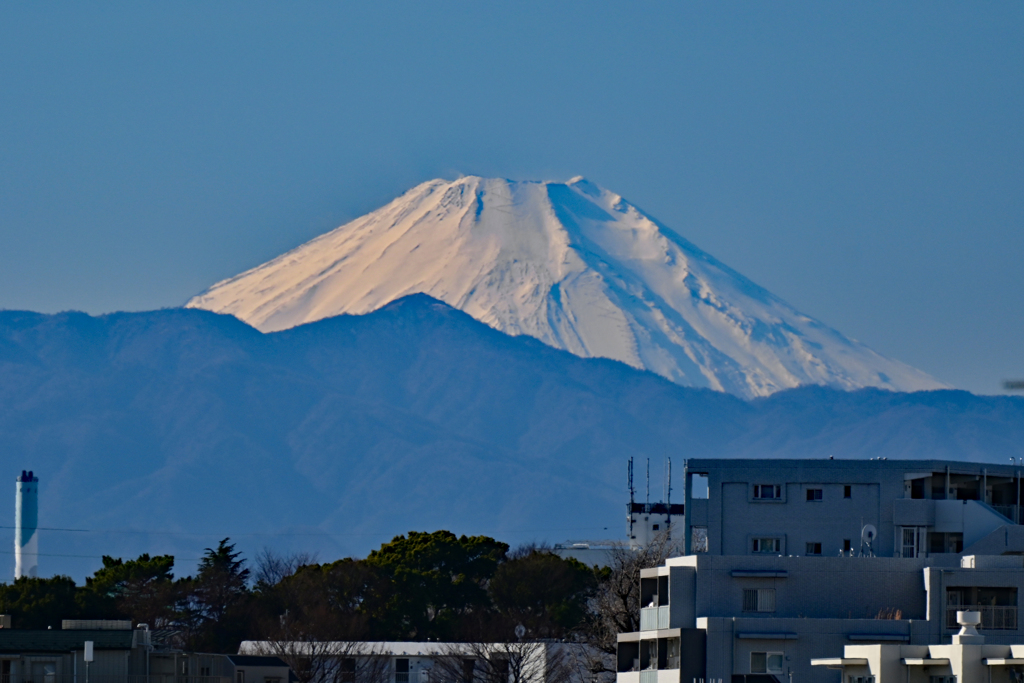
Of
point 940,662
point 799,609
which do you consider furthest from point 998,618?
point 940,662

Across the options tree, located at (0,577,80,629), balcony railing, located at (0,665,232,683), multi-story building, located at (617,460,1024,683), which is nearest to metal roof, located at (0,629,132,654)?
balcony railing, located at (0,665,232,683)

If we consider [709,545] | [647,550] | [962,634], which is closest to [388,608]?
→ [647,550]

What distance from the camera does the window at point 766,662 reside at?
61719 mm

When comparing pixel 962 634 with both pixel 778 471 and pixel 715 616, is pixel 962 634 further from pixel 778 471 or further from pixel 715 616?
pixel 778 471

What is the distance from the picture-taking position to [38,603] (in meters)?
119

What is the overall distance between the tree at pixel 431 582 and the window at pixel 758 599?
55504 mm

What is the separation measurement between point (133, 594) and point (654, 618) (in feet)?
212

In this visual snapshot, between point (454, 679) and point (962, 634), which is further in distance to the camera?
point (454, 679)

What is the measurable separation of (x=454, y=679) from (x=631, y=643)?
101 feet

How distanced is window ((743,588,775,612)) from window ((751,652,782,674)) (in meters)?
3.02

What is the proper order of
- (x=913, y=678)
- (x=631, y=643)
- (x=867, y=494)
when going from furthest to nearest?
(x=867, y=494)
(x=631, y=643)
(x=913, y=678)

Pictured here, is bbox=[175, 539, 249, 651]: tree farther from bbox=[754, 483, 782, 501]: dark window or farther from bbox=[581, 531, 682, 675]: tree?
bbox=[754, 483, 782, 501]: dark window

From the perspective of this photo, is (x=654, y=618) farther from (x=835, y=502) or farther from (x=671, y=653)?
(x=835, y=502)

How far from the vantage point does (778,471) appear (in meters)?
82.6
